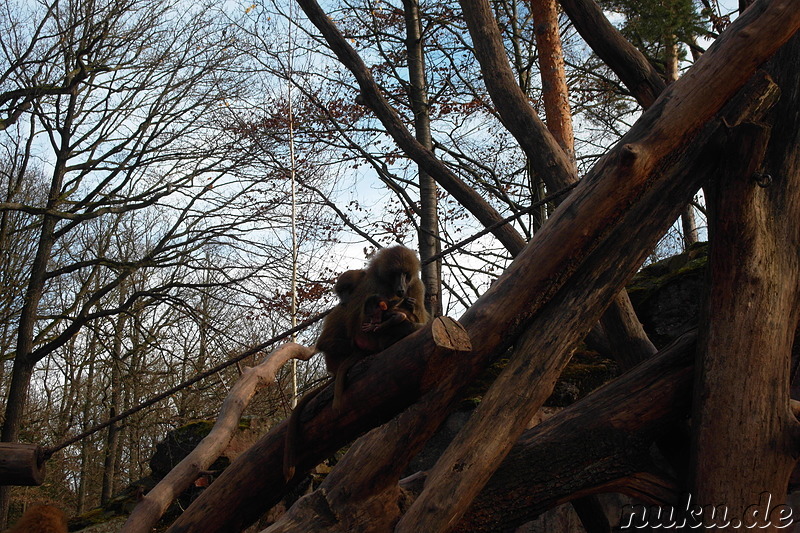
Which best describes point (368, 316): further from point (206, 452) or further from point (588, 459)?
point (206, 452)

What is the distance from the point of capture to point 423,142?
10.3 meters

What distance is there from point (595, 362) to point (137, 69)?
10.9 m

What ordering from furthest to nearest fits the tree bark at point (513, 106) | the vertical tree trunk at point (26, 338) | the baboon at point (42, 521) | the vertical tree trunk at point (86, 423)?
the vertical tree trunk at point (86, 423) → the vertical tree trunk at point (26, 338) → the tree bark at point (513, 106) → the baboon at point (42, 521)

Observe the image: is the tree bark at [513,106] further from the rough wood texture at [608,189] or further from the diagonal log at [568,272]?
the rough wood texture at [608,189]

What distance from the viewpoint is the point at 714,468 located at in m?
3.47

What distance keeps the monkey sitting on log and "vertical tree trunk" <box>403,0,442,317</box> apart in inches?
157

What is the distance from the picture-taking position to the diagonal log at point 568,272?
3430 millimetres

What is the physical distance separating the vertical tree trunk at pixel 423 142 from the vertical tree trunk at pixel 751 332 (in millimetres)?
4973

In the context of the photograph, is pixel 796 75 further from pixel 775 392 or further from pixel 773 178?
pixel 775 392

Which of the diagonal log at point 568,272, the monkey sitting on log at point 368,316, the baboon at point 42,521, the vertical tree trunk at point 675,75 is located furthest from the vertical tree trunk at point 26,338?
the vertical tree trunk at point 675,75

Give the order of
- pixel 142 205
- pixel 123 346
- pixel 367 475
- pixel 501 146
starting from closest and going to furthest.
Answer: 1. pixel 367 475
2. pixel 142 205
3. pixel 501 146
4. pixel 123 346

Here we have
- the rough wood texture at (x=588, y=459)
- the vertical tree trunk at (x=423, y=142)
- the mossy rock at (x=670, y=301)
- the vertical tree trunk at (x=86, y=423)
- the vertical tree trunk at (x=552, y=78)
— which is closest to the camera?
the rough wood texture at (x=588, y=459)

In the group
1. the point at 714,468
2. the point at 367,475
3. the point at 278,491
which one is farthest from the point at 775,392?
the point at 278,491

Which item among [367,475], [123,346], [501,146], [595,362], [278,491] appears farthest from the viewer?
[123,346]
